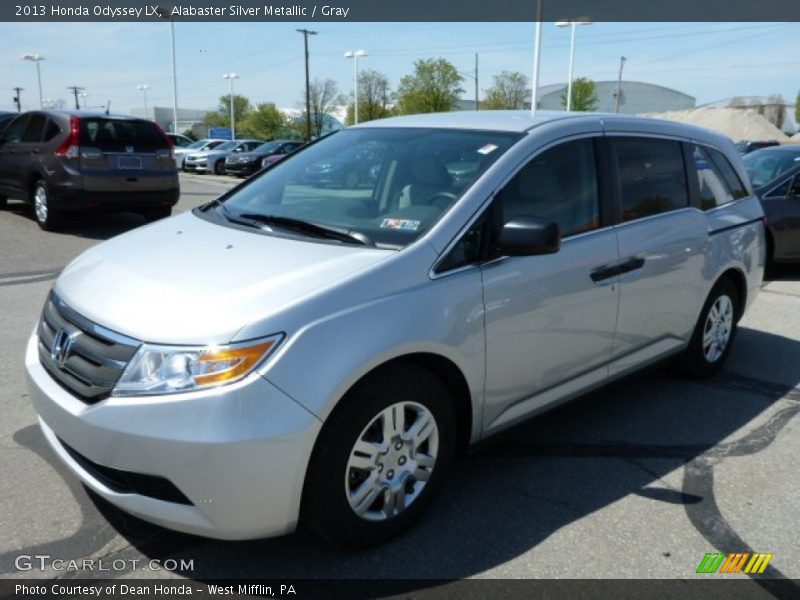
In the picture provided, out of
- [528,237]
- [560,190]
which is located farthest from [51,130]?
[528,237]

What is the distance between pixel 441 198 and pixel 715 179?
8.44 feet

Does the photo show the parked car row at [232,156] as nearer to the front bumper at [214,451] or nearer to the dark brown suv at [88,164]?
the dark brown suv at [88,164]

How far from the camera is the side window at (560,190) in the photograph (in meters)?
3.39

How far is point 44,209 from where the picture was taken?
10.5m

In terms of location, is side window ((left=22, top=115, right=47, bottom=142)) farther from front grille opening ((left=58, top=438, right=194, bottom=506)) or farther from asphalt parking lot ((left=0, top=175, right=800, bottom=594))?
front grille opening ((left=58, top=438, right=194, bottom=506))

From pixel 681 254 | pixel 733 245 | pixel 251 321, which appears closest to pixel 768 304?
pixel 733 245

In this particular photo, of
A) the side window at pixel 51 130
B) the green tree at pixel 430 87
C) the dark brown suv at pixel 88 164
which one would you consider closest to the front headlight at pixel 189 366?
the dark brown suv at pixel 88 164

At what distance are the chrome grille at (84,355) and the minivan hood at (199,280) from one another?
43 mm

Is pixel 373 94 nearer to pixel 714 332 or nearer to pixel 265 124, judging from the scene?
pixel 265 124

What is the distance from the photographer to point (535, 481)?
3508 mm

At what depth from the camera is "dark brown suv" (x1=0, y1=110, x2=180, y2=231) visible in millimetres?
10031

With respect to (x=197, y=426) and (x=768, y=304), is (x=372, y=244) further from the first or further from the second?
(x=768, y=304)

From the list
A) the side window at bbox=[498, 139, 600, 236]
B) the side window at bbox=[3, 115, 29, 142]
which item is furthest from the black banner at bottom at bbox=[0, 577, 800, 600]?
the side window at bbox=[3, 115, 29, 142]

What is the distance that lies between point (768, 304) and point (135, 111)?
123871mm
